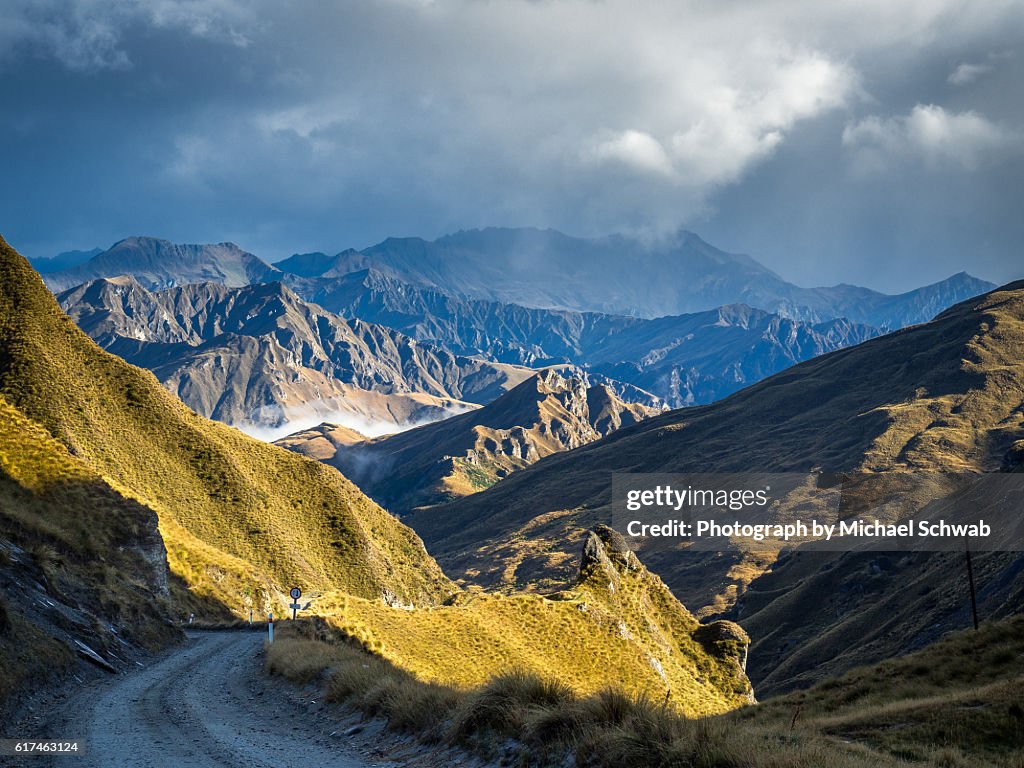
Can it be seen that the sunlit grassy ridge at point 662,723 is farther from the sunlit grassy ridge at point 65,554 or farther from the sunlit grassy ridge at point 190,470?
the sunlit grassy ridge at point 190,470

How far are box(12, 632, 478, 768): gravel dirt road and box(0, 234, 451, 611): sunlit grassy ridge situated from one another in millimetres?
49212

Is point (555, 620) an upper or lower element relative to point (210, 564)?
lower

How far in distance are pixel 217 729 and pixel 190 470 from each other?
97.3m

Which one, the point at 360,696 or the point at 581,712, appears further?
the point at 360,696

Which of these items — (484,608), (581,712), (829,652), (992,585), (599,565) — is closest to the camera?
(581,712)

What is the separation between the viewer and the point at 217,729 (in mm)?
18312

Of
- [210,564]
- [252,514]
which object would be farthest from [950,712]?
[252,514]

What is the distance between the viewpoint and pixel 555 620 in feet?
197

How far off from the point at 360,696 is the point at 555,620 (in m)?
42.3

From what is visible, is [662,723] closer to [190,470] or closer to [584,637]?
[584,637]

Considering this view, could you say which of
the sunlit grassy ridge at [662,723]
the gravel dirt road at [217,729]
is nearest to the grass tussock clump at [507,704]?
the sunlit grassy ridge at [662,723]

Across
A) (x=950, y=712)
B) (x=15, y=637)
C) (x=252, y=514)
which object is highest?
(x=252, y=514)

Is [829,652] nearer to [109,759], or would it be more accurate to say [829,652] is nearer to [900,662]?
[900,662]

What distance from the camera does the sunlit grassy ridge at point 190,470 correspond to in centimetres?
8656
